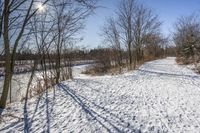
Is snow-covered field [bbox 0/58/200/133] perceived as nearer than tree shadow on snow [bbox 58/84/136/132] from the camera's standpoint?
No

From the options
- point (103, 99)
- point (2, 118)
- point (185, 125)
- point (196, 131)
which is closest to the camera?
point (196, 131)

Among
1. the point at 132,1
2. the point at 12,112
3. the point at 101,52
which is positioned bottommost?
the point at 12,112

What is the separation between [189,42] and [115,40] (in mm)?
9084

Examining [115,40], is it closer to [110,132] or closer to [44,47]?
[44,47]

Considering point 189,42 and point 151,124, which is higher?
point 189,42

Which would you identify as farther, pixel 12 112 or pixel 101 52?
pixel 101 52

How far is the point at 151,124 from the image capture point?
5.88 m

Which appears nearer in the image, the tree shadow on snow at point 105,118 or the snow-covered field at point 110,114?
the tree shadow on snow at point 105,118

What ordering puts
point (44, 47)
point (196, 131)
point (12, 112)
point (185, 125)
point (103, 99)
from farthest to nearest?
1. point (44, 47)
2. point (103, 99)
3. point (12, 112)
4. point (185, 125)
5. point (196, 131)

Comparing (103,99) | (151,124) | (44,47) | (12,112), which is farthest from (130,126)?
(44,47)

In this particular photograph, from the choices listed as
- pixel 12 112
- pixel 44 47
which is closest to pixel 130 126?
pixel 12 112

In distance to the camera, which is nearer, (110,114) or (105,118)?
(105,118)

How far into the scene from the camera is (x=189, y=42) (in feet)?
98.9

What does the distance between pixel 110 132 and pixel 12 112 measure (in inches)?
160
